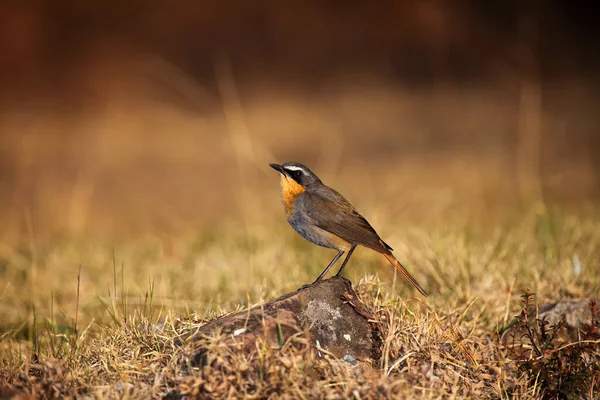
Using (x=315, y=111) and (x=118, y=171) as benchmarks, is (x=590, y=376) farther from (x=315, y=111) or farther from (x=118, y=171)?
(x=315, y=111)

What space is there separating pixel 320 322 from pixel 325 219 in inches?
33.7

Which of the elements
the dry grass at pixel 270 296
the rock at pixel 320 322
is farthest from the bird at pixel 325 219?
the rock at pixel 320 322

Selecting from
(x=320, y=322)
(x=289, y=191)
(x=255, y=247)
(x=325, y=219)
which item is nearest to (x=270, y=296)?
(x=289, y=191)

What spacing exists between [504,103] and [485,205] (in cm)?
718

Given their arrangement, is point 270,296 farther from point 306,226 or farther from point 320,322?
point 320,322

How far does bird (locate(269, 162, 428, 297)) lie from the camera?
4.45 meters

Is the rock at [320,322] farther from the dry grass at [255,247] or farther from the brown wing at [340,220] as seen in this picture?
the brown wing at [340,220]

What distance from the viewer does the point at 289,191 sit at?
4.76 meters

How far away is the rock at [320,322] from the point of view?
3.54 metres

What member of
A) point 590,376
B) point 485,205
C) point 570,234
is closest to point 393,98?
point 485,205

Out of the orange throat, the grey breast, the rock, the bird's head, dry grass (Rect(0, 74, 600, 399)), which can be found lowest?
dry grass (Rect(0, 74, 600, 399))

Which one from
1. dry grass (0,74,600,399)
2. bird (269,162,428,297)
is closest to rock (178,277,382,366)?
dry grass (0,74,600,399)

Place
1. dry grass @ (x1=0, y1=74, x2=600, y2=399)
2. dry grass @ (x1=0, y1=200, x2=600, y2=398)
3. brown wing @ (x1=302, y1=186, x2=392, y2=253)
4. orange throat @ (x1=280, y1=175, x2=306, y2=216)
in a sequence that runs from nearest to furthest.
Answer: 1. dry grass @ (x1=0, y1=200, x2=600, y2=398)
2. dry grass @ (x1=0, y1=74, x2=600, y2=399)
3. brown wing @ (x1=302, y1=186, x2=392, y2=253)
4. orange throat @ (x1=280, y1=175, x2=306, y2=216)

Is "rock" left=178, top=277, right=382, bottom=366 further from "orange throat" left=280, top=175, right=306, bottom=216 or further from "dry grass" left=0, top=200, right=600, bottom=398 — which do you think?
"orange throat" left=280, top=175, right=306, bottom=216
